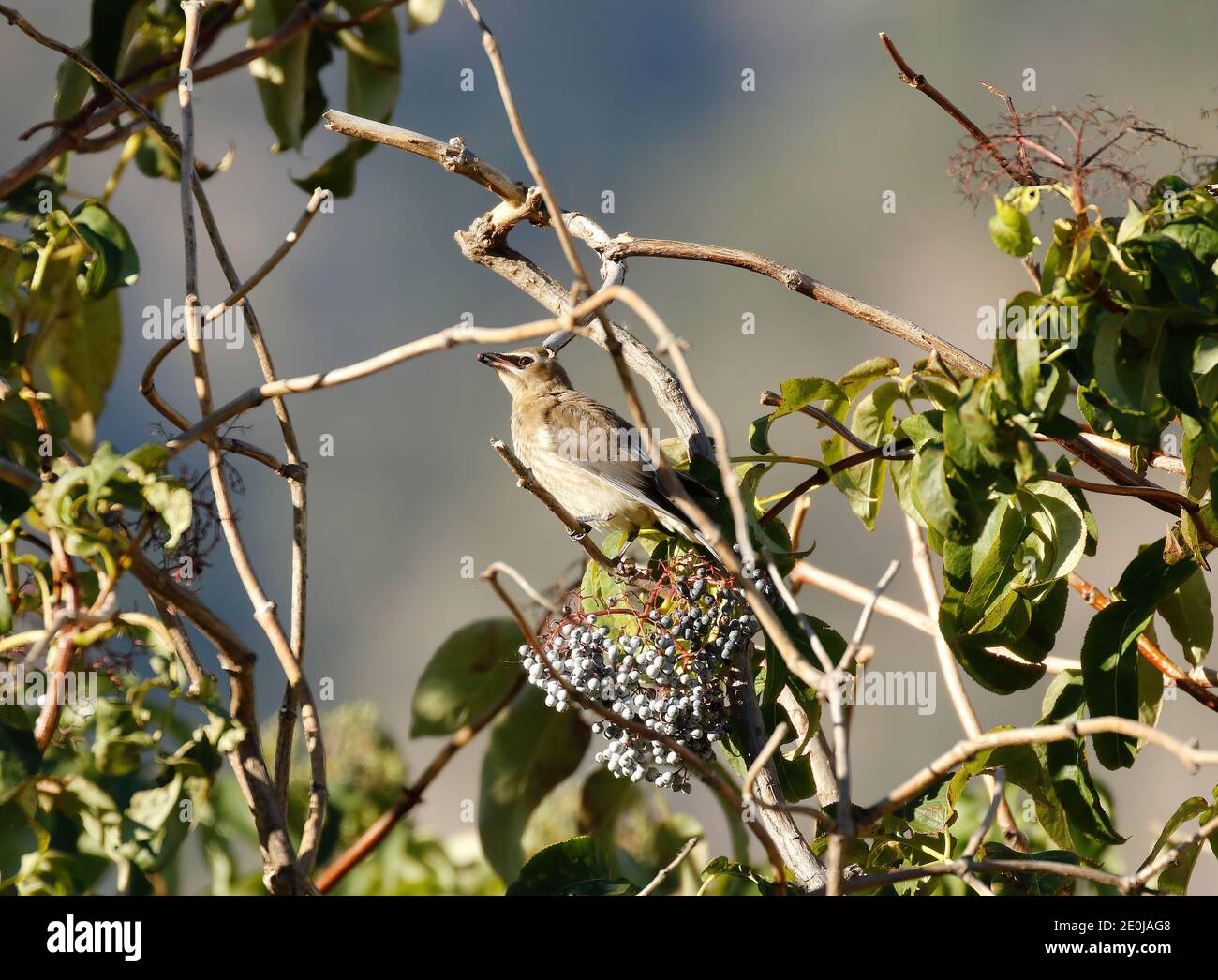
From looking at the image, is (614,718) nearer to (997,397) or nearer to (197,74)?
(997,397)

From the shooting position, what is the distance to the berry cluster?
1.48 m

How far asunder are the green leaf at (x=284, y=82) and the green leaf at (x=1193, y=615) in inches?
79.7

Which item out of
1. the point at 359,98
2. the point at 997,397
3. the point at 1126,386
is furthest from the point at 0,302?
the point at 1126,386

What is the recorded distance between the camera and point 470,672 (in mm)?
2127

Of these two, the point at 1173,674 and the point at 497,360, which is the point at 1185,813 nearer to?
the point at 1173,674

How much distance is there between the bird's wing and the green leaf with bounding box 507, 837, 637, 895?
1.05 m

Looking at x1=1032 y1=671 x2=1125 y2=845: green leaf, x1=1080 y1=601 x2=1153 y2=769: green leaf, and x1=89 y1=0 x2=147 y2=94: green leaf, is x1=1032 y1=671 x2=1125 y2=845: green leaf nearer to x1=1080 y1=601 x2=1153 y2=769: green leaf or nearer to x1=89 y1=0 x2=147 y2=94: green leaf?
x1=1080 y1=601 x2=1153 y2=769: green leaf

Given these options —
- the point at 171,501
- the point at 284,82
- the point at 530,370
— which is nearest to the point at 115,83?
the point at 284,82

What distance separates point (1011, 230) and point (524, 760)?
4.27 feet

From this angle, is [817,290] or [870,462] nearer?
[817,290]

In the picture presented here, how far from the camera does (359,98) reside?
8.81 ft

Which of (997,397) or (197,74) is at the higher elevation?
(197,74)
